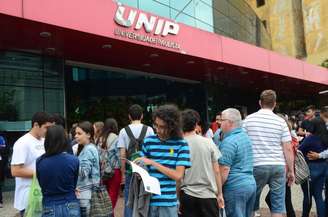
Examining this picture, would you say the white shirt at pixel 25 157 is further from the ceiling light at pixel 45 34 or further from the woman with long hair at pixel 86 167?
the ceiling light at pixel 45 34

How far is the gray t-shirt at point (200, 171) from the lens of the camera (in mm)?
4293

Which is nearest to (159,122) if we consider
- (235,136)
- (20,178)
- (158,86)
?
(235,136)

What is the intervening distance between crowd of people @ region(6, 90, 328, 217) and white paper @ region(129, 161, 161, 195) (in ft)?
0.29

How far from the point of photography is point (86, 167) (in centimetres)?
492

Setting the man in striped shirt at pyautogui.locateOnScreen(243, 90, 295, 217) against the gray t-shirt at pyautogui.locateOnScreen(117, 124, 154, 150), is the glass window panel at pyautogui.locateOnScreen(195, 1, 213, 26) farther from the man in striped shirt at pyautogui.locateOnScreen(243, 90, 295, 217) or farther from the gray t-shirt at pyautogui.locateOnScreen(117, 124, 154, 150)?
the man in striped shirt at pyautogui.locateOnScreen(243, 90, 295, 217)

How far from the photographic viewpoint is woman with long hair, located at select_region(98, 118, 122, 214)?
6.28 metres

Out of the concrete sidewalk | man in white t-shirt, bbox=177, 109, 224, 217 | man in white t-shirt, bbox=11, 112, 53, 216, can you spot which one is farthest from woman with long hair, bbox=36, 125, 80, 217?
the concrete sidewalk

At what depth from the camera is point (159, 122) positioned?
3768 millimetres

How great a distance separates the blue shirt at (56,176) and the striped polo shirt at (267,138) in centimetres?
243

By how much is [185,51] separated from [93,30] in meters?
3.88

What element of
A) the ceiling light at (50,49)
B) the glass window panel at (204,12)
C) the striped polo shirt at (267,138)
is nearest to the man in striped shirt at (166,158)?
the striped polo shirt at (267,138)

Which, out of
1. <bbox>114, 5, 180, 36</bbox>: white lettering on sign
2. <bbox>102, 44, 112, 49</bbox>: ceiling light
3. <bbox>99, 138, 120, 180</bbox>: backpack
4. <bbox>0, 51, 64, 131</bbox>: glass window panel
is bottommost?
<bbox>99, 138, 120, 180</bbox>: backpack

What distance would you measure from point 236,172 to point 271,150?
856mm

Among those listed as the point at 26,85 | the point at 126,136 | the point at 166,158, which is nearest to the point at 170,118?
the point at 166,158
